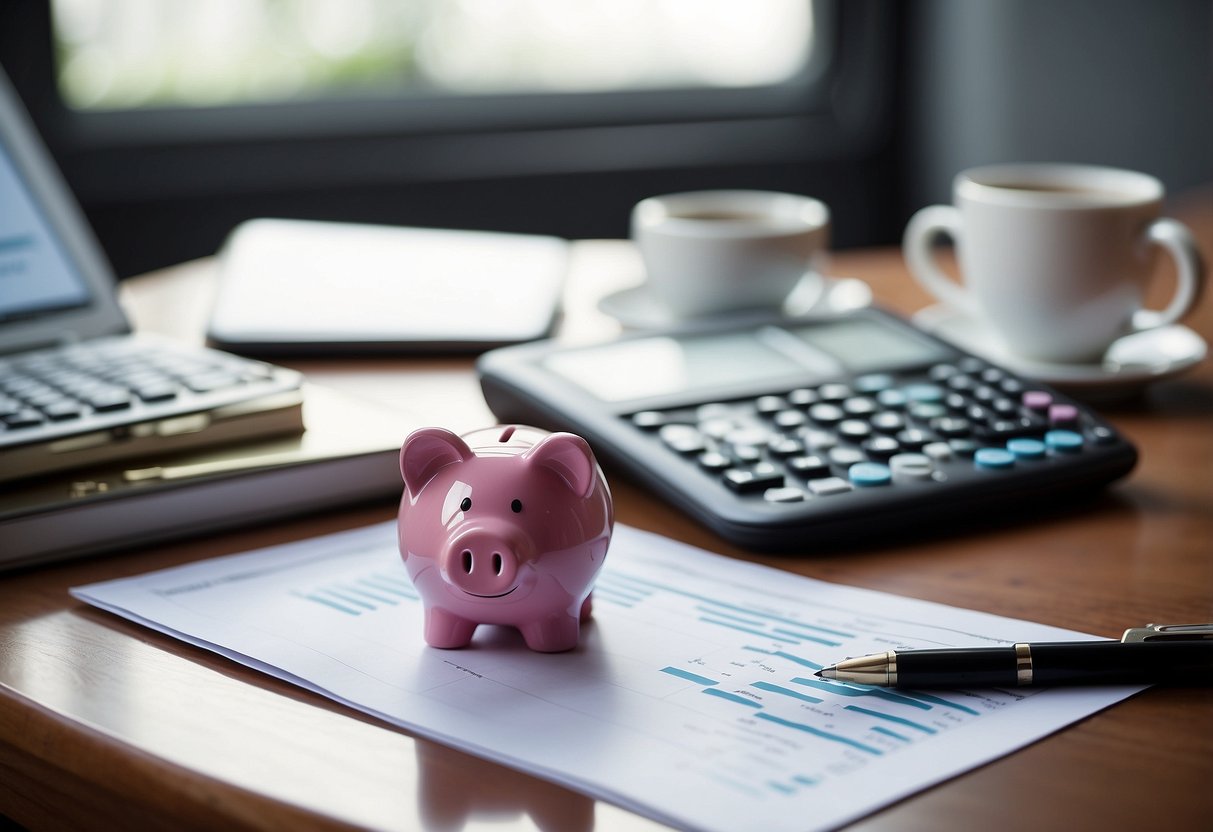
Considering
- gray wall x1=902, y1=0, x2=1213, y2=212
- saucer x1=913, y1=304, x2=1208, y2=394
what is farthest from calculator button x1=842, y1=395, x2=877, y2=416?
gray wall x1=902, y1=0, x2=1213, y2=212

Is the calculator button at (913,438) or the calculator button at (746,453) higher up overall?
the calculator button at (746,453)

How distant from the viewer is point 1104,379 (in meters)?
0.73

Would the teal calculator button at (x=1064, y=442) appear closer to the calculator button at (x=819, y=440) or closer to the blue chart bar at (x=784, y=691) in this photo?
the calculator button at (x=819, y=440)

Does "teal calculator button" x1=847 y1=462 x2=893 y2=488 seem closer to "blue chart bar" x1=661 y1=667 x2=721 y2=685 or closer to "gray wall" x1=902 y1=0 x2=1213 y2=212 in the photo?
"blue chart bar" x1=661 y1=667 x2=721 y2=685

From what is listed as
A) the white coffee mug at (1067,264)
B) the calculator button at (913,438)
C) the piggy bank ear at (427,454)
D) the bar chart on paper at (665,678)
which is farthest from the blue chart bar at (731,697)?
the white coffee mug at (1067,264)

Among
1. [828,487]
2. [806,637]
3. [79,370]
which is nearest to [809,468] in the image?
[828,487]

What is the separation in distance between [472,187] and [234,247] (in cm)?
122

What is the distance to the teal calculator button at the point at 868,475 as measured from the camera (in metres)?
0.55

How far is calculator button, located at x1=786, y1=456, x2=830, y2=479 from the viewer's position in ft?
1.81

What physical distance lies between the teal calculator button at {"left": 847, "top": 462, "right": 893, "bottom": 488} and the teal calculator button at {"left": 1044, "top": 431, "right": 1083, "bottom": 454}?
0.31ft

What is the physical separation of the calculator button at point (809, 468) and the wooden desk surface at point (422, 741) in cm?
4

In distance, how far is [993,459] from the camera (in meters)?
0.57

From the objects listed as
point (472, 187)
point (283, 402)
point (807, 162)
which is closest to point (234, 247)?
point (283, 402)

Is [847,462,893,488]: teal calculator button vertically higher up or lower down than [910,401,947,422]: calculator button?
lower down
